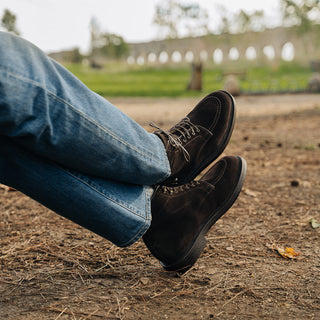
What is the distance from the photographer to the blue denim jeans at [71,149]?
1.08 meters

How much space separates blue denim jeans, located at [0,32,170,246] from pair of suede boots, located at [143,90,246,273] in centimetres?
12

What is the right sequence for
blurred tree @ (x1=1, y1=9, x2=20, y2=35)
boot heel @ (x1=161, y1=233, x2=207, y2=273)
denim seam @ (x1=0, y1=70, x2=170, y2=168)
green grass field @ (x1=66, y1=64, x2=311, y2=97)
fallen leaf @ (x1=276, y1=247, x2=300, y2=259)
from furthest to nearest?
blurred tree @ (x1=1, y1=9, x2=20, y2=35)
green grass field @ (x1=66, y1=64, x2=311, y2=97)
fallen leaf @ (x1=276, y1=247, x2=300, y2=259)
boot heel @ (x1=161, y1=233, x2=207, y2=273)
denim seam @ (x1=0, y1=70, x2=170, y2=168)

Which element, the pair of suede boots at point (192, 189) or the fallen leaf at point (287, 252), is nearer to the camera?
the pair of suede boots at point (192, 189)

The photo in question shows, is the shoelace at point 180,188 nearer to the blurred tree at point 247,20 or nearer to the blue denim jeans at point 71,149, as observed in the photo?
the blue denim jeans at point 71,149

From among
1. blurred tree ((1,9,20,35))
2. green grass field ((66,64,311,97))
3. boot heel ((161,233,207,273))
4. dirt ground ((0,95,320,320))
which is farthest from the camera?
blurred tree ((1,9,20,35))

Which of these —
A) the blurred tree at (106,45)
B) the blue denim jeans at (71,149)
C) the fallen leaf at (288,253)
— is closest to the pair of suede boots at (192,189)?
the blue denim jeans at (71,149)

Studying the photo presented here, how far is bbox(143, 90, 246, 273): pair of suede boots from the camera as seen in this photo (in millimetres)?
1476

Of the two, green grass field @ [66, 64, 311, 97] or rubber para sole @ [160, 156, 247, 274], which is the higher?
rubber para sole @ [160, 156, 247, 274]

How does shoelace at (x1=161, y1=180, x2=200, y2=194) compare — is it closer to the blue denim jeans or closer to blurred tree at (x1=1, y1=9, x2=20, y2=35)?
the blue denim jeans

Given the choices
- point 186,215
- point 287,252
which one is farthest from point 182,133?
point 287,252

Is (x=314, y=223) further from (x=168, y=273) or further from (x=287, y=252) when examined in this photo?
(x=168, y=273)

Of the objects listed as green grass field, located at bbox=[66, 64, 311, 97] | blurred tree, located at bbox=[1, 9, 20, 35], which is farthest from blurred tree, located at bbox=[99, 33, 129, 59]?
green grass field, located at bbox=[66, 64, 311, 97]

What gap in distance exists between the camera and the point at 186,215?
1513mm

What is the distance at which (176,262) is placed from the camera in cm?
147
